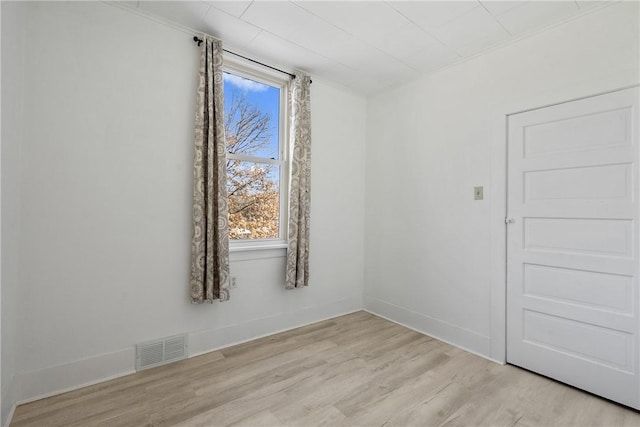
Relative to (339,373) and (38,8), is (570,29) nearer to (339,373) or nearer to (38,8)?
(339,373)

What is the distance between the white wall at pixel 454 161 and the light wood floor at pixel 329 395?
53 cm

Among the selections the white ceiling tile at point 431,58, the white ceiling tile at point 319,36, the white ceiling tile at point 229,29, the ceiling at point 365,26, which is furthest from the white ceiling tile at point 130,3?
the white ceiling tile at point 431,58

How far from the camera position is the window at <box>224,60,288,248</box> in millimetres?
2814

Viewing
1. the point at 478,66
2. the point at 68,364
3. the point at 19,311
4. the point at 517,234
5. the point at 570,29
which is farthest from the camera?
the point at 478,66

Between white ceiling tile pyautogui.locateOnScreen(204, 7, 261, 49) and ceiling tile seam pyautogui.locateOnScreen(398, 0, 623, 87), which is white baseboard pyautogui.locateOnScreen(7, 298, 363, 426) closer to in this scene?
white ceiling tile pyautogui.locateOnScreen(204, 7, 261, 49)

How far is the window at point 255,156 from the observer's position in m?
2.81

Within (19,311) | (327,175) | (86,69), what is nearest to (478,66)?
(327,175)

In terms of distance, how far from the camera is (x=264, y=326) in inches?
115

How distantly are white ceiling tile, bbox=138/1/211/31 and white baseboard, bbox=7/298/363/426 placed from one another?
2.47 m

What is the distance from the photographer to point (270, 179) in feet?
10.0

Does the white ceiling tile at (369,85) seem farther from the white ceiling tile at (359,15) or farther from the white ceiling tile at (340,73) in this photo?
the white ceiling tile at (359,15)

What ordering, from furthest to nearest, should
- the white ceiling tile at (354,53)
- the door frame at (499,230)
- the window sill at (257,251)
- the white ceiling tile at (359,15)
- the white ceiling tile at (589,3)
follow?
1. the window sill at (257,251)
2. the white ceiling tile at (354,53)
3. the door frame at (499,230)
4. the white ceiling tile at (359,15)
5. the white ceiling tile at (589,3)

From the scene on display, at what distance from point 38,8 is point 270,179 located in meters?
1.96

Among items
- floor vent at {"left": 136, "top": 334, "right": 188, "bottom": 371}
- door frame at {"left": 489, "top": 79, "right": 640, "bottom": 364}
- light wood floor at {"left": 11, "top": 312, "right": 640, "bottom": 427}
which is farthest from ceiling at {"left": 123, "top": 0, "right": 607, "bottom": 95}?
light wood floor at {"left": 11, "top": 312, "right": 640, "bottom": 427}
